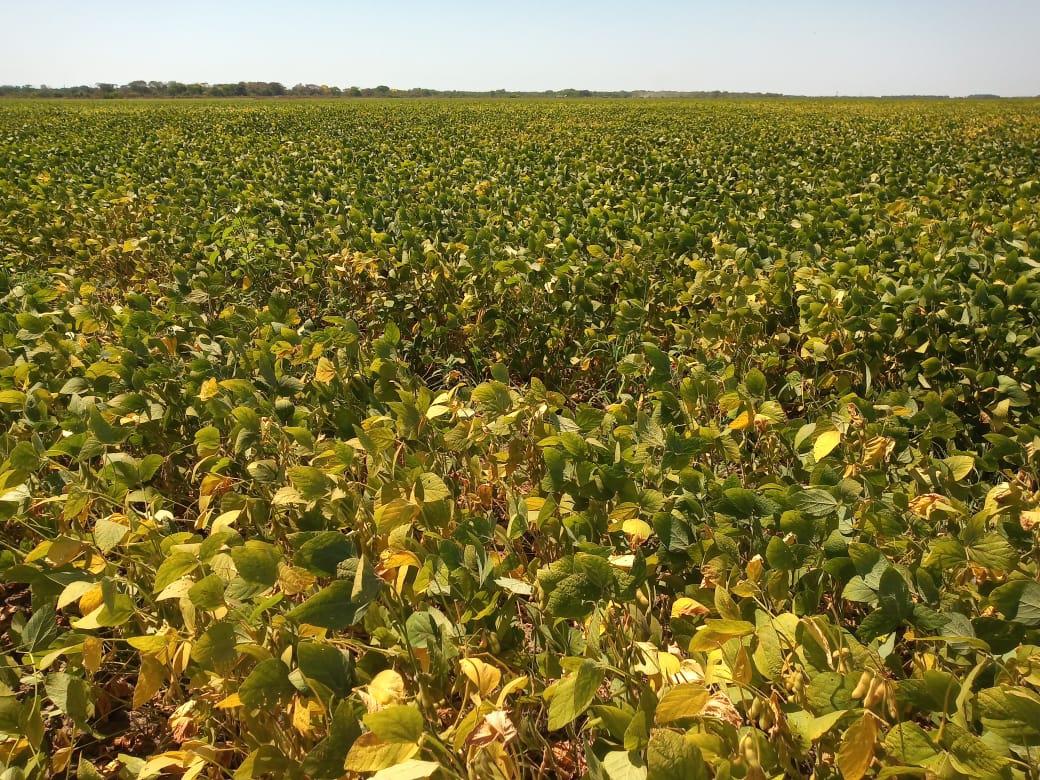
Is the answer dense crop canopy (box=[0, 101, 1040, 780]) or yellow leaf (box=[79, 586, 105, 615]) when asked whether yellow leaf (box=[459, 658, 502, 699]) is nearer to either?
dense crop canopy (box=[0, 101, 1040, 780])

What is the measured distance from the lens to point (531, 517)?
1646 millimetres

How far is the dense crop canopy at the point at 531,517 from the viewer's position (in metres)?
1.07

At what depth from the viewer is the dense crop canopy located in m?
1.07

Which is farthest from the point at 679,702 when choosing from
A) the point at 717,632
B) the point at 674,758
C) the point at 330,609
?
the point at 330,609

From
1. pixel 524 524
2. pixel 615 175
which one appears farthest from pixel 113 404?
pixel 615 175

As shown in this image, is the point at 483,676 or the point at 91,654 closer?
the point at 483,676

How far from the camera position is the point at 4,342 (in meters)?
2.72

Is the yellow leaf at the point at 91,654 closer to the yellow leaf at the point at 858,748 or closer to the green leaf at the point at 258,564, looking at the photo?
the green leaf at the point at 258,564

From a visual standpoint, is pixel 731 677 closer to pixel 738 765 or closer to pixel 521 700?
pixel 738 765

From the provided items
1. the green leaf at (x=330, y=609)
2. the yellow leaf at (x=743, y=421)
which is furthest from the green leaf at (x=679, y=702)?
the yellow leaf at (x=743, y=421)

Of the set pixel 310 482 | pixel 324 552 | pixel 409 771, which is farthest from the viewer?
pixel 310 482

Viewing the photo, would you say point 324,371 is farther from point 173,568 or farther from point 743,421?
point 743,421

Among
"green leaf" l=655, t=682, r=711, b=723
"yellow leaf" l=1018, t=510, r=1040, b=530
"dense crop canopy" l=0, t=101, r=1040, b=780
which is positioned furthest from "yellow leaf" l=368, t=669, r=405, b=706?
"yellow leaf" l=1018, t=510, r=1040, b=530

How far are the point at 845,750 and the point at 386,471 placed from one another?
128 cm
